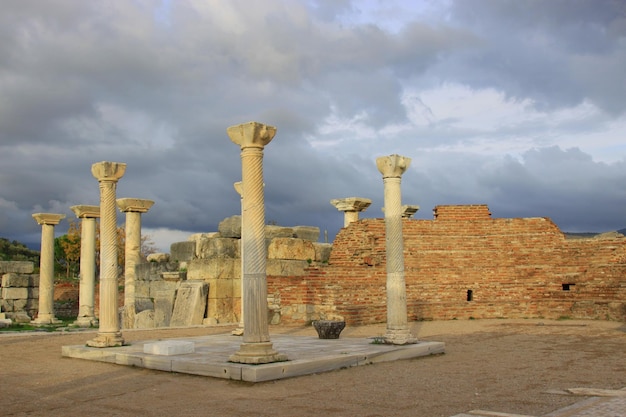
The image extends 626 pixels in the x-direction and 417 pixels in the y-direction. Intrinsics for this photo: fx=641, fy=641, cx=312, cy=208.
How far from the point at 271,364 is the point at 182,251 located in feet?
50.4

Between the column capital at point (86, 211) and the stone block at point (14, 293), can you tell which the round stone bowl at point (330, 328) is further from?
the stone block at point (14, 293)

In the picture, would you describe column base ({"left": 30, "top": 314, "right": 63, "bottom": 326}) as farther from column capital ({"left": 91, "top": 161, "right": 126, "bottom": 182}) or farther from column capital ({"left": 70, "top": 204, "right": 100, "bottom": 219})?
column capital ({"left": 91, "top": 161, "right": 126, "bottom": 182})

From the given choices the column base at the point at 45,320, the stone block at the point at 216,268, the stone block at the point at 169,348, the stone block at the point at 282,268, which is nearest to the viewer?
the stone block at the point at 169,348

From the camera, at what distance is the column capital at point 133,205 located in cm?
2111

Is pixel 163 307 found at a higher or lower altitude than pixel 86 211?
lower

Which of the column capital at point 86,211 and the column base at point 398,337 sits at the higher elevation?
the column capital at point 86,211

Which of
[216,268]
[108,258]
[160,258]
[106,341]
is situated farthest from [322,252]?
[106,341]

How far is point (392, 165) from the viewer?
1347 cm

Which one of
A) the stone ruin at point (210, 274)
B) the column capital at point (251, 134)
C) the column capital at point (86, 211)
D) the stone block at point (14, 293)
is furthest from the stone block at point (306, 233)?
the column capital at point (251, 134)

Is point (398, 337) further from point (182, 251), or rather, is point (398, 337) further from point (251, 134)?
point (182, 251)

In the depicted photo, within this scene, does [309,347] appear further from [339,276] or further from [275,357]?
[339,276]

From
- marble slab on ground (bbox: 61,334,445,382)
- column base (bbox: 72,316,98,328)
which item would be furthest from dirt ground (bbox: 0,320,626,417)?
column base (bbox: 72,316,98,328)

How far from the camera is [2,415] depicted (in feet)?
24.4

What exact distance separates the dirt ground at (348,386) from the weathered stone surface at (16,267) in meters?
13.0
